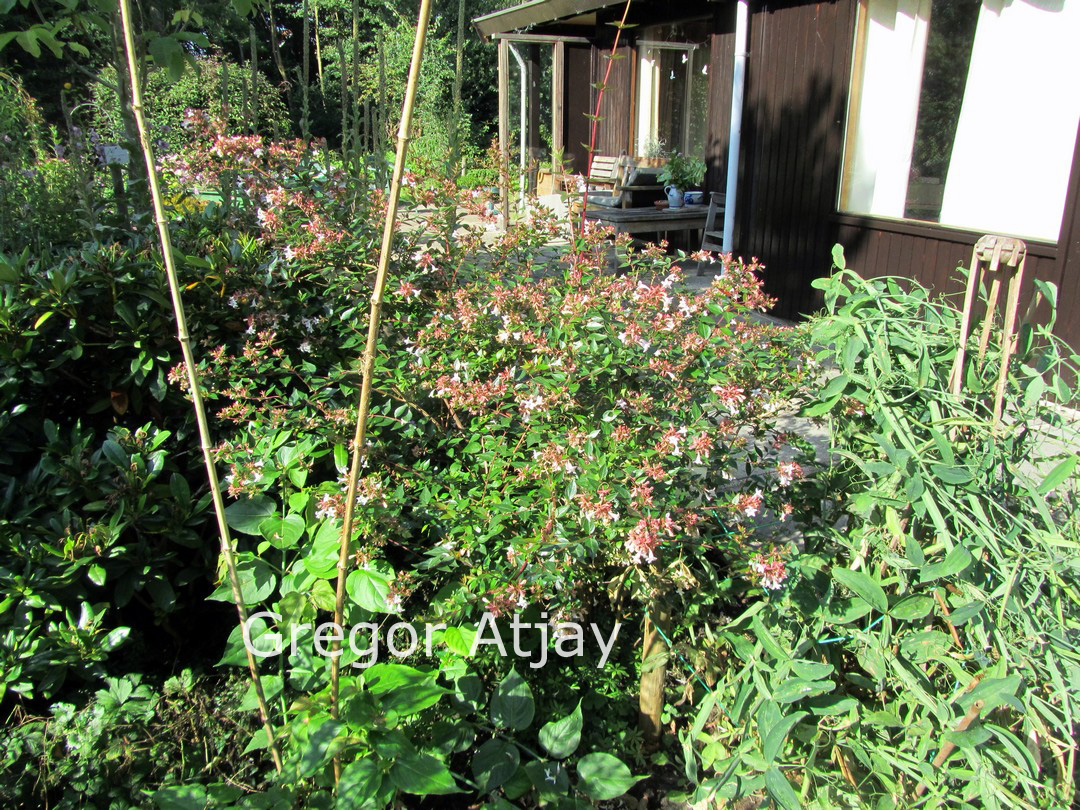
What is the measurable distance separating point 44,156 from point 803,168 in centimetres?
506

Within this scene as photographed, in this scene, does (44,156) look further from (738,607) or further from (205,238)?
(738,607)

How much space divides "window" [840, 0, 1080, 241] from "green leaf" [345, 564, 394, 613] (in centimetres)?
410

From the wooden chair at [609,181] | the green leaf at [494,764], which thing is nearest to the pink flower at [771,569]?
the green leaf at [494,764]

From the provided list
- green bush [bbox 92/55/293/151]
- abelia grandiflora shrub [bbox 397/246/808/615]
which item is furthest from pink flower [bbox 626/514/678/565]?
green bush [bbox 92/55/293/151]

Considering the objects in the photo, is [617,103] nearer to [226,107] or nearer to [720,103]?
[720,103]

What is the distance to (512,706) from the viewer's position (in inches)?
60.9

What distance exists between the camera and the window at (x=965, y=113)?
3.99 meters

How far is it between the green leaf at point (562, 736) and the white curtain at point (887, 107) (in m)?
4.60

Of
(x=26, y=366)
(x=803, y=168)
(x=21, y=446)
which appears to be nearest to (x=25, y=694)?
(x=21, y=446)

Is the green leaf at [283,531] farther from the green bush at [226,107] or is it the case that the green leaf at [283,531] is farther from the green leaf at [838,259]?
the green leaf at [838,259]

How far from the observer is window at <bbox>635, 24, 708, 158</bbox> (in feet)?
30.2

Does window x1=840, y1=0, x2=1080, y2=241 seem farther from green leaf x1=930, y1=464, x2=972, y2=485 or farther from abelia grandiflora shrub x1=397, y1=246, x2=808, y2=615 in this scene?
green leaf x1=930, y1=464, x2=972, y2=485

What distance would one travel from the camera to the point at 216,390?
2.07 m

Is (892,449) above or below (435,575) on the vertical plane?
above
